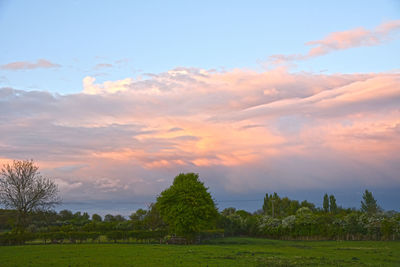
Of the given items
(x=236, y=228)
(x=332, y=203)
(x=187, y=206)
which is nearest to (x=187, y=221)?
(x=187, y=206)

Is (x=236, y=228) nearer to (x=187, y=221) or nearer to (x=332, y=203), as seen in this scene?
(x=187, y=221)

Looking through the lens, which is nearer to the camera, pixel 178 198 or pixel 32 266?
pixel 32 266

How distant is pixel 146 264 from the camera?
24750 millimetres

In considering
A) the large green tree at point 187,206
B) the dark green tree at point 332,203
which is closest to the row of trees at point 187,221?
the large green tree at point 187,206

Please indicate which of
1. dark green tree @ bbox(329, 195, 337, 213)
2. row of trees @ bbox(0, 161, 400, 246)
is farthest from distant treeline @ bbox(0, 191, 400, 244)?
dark green tree @ bbox(329, 195, 337, 213)

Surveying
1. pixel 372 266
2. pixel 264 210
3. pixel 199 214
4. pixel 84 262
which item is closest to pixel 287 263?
pixel 372 266

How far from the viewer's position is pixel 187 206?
5103cm

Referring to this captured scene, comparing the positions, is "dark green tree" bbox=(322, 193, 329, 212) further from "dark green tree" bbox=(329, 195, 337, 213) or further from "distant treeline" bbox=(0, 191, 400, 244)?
"distant treeline" bbox=(0, 191, 400, 244)

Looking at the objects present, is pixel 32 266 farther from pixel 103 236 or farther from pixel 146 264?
pixel 103 236

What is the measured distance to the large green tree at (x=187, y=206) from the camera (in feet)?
167

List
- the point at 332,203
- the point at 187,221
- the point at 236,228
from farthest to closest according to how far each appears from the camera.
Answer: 1. the point at 332,203
2. the point at 236,228
3. the point at 187,221

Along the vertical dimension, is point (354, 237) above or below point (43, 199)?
below

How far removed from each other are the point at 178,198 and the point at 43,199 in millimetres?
21567

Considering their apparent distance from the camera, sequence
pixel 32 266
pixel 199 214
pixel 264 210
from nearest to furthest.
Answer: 1. pixel 32 266
2. pixel 199 214
3. pixel 264 210
